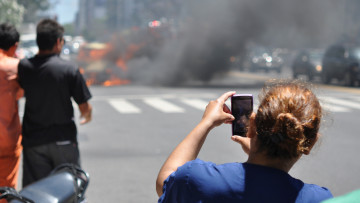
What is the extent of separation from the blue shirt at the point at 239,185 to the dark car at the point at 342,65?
21.9m

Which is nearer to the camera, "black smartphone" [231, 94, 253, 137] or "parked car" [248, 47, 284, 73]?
"black smartphone" [231, 94, 253, 137]

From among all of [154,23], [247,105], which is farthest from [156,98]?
[247,105]

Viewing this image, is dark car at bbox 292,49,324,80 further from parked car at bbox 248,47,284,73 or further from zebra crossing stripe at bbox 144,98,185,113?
zebra crossing stripe at bbox 144,98,185,113

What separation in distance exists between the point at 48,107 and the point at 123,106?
11.1 metres

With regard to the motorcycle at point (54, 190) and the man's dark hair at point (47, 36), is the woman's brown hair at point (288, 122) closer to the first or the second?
the motorcycle at point (54, 190)

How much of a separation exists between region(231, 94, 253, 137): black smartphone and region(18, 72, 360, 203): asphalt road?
257 millimetres

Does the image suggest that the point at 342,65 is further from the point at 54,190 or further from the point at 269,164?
→ the point at 269,164

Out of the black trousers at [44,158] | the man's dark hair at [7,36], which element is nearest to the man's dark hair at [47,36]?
the man's dark hair at [7,36]

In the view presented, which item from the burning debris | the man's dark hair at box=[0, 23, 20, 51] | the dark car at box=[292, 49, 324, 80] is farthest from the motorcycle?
the dark car at box=[292, 49, 324, 80]

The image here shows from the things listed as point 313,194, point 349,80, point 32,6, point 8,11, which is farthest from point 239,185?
point 32,6

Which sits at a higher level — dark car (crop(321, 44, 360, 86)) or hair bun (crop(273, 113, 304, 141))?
hair bun (crop(273, 113, 304, 141))

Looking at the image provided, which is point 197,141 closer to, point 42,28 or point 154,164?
point 42,28

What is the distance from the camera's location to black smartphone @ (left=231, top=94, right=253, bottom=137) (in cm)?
226

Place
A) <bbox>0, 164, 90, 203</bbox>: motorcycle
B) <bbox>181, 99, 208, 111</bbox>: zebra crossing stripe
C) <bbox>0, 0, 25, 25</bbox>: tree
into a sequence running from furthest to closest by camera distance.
Result: <bbox>0, 0, 25, 25</bbox>: tree → <bbox>181, 99, 208, 111</bbox>: zebra crossing stripe → <bbox>0, 164, 90, 203</bbox>: motorcycle
